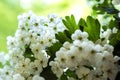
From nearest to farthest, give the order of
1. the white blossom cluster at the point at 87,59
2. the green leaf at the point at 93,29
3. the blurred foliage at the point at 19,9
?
the white blossom cluster at the point at 87,59
the green leaf at the point at 93,29
the blurred foliage at the point at 19,9

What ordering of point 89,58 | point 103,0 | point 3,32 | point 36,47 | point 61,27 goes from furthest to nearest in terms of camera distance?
1. point 3,32
2. point 103,0
3. point 61,27
4. point 36,47
5. point 89,58

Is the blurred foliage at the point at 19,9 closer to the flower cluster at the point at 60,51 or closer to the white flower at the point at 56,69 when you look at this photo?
the flower cluster at the point at 60,51

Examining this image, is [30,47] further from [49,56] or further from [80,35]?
[80,35]

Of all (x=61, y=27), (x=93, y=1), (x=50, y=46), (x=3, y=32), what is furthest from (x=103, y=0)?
(x=3, y=32)

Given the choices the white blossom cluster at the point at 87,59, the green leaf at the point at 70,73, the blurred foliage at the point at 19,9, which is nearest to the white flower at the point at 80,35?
the white blossom cluster at the point at 87,59

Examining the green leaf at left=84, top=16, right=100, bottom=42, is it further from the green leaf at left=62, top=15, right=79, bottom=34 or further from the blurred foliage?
the blurred foliage

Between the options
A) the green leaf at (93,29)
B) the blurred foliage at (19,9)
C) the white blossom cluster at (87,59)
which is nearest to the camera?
the white blossom cluster at (87,59)

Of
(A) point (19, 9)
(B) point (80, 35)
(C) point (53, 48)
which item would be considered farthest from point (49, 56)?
(A) point (19, 9)

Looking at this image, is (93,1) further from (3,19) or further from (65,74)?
(3,19)
